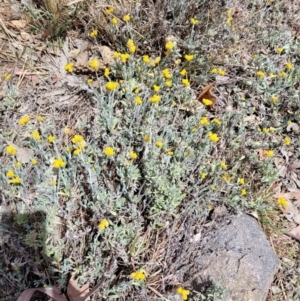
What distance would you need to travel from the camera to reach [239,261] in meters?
2.72

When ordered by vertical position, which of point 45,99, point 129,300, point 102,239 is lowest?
point 129,300

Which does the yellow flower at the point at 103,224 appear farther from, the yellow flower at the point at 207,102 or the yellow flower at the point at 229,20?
the yellow flower at the point at 229,20

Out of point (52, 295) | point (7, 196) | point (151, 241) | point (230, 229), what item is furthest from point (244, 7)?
point (52, 295)

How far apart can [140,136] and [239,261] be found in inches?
43.2

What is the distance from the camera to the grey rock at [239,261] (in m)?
2.64

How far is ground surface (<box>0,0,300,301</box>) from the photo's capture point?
2.50 m

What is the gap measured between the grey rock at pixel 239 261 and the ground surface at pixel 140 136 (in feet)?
0.43

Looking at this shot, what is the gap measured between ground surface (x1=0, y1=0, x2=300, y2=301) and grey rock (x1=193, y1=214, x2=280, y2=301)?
0.13 m

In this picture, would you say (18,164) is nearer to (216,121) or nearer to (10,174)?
(10,174)

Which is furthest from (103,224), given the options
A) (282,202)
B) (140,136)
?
(282,202)

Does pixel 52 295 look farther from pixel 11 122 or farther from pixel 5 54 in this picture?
pixel 5 54

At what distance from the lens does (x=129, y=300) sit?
8.05 ft

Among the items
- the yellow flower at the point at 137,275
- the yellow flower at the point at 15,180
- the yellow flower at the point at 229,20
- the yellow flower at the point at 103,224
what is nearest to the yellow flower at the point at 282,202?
the yellow flower at the point at 137,275

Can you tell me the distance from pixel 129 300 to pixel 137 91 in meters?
1.44
